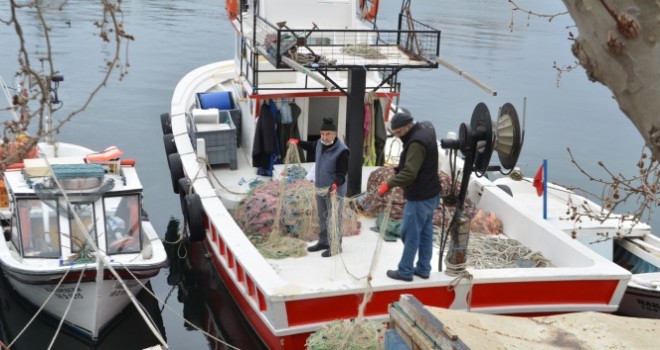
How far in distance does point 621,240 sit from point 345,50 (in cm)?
448

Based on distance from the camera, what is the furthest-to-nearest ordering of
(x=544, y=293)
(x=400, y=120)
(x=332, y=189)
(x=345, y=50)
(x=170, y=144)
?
(x=170, y=144) → (x=345, y=50) → (x=332, y=189) → (x=544, y=293) → (x=400, y=120)

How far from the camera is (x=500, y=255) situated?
8328mm

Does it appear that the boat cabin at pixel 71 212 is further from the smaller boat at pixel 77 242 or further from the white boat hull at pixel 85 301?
the white boat hull at pixel 85 301

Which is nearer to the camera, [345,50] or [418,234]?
[418,234]

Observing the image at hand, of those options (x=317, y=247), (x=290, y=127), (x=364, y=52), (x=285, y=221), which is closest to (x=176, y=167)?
(x=290, y=127)

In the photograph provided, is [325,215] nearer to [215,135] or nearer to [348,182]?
[348,182]

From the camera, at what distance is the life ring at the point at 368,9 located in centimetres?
1089

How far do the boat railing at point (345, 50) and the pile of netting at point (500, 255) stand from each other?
7.40 ft

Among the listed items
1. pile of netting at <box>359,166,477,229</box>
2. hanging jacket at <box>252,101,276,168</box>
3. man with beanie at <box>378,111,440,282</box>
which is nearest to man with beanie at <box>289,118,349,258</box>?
man with beanie at <box>378,111,440,282</box>

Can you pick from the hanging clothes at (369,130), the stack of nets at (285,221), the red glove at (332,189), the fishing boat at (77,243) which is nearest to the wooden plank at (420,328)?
the red glove at (332,189)

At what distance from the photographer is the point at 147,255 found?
27.9 feet

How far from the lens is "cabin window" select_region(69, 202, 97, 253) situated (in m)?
8.30

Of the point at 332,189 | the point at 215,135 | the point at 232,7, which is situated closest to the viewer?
the point at 332,189

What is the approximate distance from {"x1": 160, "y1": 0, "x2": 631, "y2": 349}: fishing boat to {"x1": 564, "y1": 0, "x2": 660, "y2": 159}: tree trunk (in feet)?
15.0
